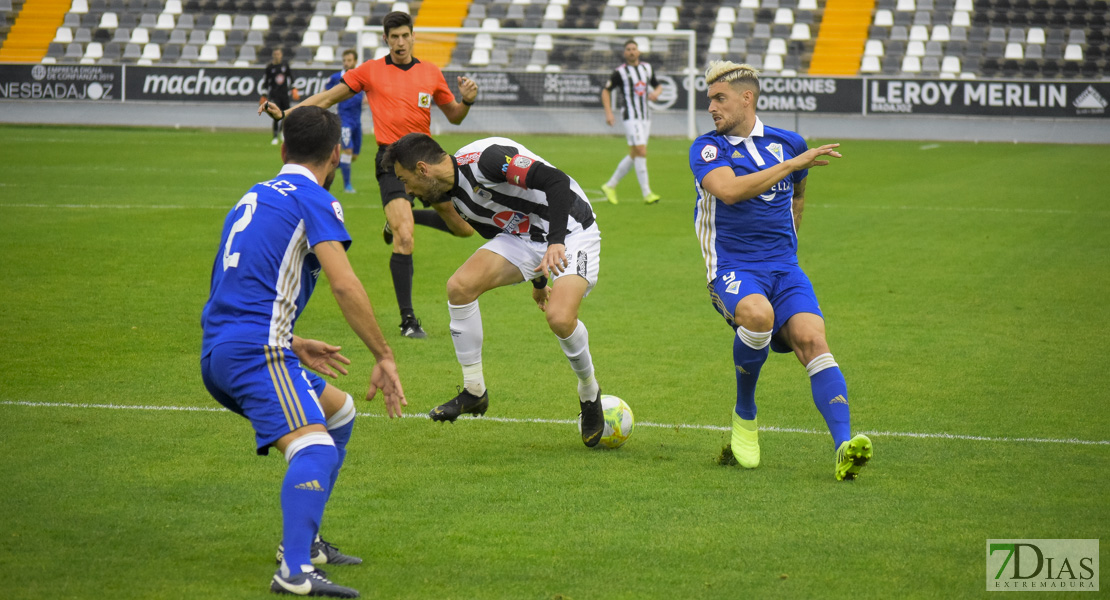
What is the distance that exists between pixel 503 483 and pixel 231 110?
2799 cm

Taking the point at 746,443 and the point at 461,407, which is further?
the point at 461,407

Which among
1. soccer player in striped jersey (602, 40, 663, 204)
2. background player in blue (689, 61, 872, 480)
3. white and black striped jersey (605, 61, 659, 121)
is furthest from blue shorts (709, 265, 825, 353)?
white and black striped jersey (605, 61, 659, 121)

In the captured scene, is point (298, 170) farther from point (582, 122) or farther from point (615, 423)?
point (582, 122)

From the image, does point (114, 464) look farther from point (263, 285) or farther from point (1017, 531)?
point (1017, 531)

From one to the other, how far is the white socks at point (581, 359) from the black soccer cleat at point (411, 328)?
282 cm

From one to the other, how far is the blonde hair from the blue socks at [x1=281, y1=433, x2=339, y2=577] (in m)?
2.77

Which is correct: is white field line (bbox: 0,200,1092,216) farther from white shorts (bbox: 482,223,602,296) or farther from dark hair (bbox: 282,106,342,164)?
dark hair (bbox: 282,106,342,164)

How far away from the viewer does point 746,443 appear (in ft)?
17.6

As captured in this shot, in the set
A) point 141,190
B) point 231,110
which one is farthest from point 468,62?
point 141,190

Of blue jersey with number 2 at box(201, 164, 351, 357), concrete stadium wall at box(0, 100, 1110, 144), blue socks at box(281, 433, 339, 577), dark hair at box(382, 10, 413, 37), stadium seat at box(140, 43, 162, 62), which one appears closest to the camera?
blue socks at box(281, 433, 339, 577)

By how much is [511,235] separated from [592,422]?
3.83 ft

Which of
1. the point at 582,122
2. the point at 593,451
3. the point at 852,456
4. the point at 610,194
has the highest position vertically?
the point at 852,456

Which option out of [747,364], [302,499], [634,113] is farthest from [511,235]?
[634,113]

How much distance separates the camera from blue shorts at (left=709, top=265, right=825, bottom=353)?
540 centimetres
